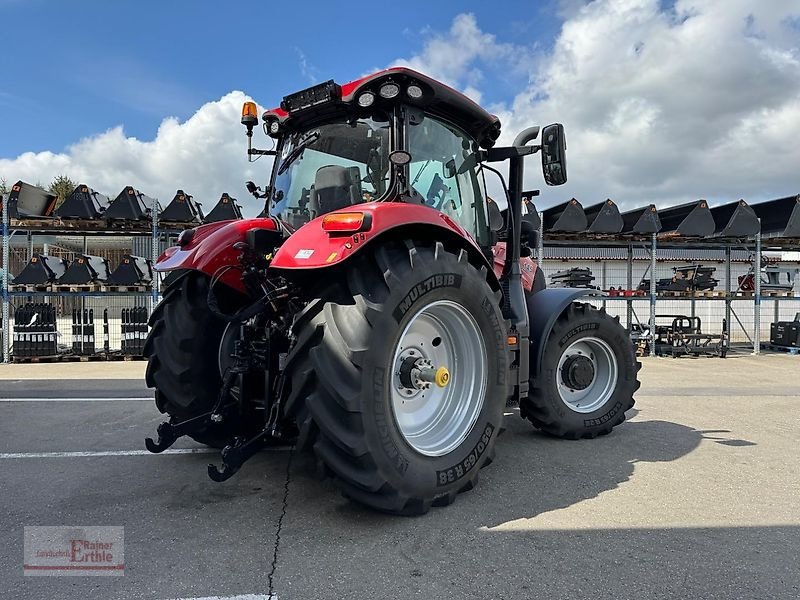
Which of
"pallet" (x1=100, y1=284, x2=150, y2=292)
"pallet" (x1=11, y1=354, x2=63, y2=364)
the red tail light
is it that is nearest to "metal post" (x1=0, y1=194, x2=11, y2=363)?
"pallet" (x1=11, y1=354, x2=63, y2=364)

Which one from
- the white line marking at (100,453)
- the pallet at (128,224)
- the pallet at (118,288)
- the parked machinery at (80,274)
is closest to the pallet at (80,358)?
the pallet at (118,288)

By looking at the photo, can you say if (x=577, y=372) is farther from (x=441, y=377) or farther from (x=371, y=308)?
(x=371, y=308)

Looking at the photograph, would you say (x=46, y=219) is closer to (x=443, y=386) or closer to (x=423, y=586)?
(x=443, y=386)

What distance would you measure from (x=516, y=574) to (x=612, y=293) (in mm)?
10702

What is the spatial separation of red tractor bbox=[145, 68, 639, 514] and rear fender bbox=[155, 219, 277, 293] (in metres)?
0.01

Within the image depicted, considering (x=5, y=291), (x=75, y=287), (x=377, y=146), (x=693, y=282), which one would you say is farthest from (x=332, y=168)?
(x=693, y=282)

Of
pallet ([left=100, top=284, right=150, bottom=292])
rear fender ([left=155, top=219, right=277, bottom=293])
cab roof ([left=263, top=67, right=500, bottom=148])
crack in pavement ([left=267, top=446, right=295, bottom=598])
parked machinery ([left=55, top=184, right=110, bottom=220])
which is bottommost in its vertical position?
crack in pavement ([left=267, top=446, right=295, bottom=598])

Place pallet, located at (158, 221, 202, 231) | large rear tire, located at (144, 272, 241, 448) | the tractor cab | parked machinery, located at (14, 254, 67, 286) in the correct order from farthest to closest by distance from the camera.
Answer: pallet, located at (158, 221, 202, 231) → parked machinery, located at (14, 254, 67, 286) → large rear tire, located at (144, 272, 241, 448) → the tractor cab

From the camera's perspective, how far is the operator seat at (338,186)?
3.35 meters

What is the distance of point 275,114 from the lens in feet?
12.6

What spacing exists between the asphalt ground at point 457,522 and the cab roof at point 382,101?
2.32m

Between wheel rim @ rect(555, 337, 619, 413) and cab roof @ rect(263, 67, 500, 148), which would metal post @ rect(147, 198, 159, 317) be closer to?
cab roof @ rect(263, 67, 500, 148)

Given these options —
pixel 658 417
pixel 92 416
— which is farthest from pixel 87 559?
pixel 658 417

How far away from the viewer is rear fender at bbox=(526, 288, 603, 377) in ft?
14.1
